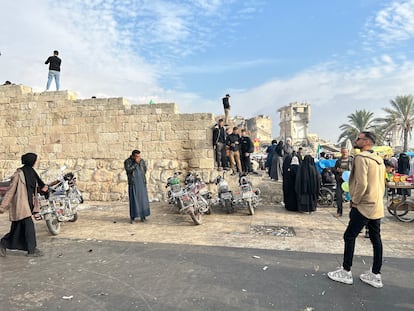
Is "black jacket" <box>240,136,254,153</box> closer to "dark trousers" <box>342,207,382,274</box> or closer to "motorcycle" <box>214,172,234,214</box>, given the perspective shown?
"motorcycle" <box>214,172,234,214</box>

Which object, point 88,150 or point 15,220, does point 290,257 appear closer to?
point 15,220

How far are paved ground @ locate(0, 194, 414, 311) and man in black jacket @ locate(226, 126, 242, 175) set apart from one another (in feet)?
12.9

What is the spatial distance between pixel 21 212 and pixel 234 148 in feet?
22.7

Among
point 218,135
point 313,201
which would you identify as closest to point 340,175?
point 313,201

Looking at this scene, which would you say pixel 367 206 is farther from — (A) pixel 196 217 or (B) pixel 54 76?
(B) pixel 54 76

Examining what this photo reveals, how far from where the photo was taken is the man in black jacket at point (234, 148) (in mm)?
10625

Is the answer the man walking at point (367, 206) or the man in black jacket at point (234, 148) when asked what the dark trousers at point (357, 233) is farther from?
the man in black jacket at point (234, 148)

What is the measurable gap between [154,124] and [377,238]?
786cm

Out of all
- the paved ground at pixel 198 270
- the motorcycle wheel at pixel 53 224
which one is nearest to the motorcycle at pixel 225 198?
the paved ground at pixel 198 270

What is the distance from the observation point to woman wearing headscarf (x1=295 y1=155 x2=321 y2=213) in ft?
27.5

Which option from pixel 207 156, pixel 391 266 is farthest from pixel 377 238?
pixel 207 156

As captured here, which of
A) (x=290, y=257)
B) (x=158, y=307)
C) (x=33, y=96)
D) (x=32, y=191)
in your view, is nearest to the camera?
(x=158, y=307)

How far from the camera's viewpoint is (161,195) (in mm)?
10289

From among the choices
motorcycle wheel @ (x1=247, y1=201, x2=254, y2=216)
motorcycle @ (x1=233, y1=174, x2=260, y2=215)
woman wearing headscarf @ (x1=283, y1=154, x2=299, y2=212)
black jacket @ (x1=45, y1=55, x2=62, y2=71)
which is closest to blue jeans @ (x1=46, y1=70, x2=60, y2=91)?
black jacket @ (x1=45, y1=55, x2=62, y2=71)
